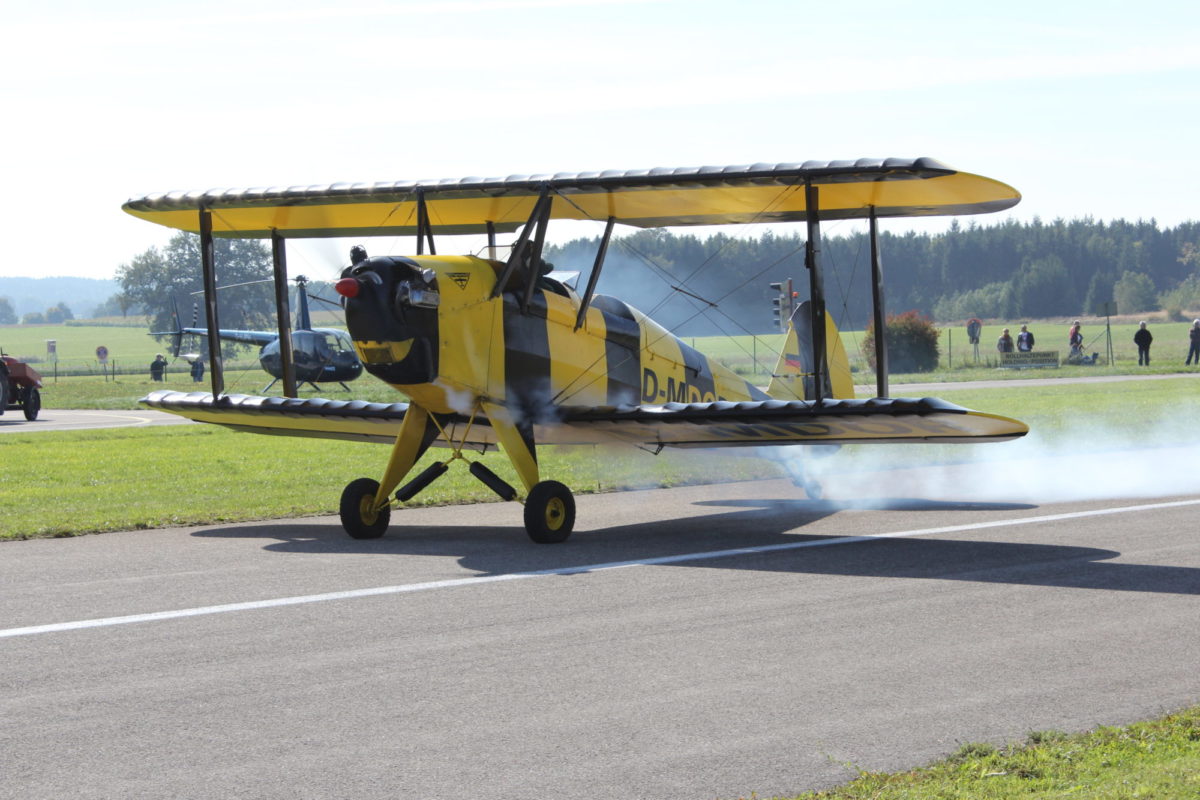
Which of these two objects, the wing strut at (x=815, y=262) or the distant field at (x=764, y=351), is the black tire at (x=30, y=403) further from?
the wing strut at (x=815, y=262)

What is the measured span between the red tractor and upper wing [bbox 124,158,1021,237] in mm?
19371

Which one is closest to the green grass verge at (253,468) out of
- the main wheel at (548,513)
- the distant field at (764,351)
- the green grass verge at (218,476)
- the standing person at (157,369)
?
the green grass verge at (218,476)

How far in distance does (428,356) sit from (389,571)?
1.81 meters

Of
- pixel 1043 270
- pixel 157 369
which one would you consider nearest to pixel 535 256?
pixel 157 369

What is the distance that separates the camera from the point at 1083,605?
797cm

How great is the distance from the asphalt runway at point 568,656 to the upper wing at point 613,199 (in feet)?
9.75

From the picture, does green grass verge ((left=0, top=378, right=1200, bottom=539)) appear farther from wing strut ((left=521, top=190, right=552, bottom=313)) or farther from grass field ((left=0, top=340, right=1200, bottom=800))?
wing strut ((left=521, top=190, right=552, bottom=313))

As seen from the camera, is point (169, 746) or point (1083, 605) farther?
point (1083, 605)

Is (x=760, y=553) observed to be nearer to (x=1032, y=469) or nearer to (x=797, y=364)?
(x=797, y=364)

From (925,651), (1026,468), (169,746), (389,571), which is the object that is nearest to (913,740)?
(925,651)

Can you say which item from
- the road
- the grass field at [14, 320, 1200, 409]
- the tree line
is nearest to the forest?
the tree line

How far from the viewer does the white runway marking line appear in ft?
25.5

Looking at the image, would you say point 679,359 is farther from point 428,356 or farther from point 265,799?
point 265,799

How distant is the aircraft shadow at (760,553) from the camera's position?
9.10 meters
